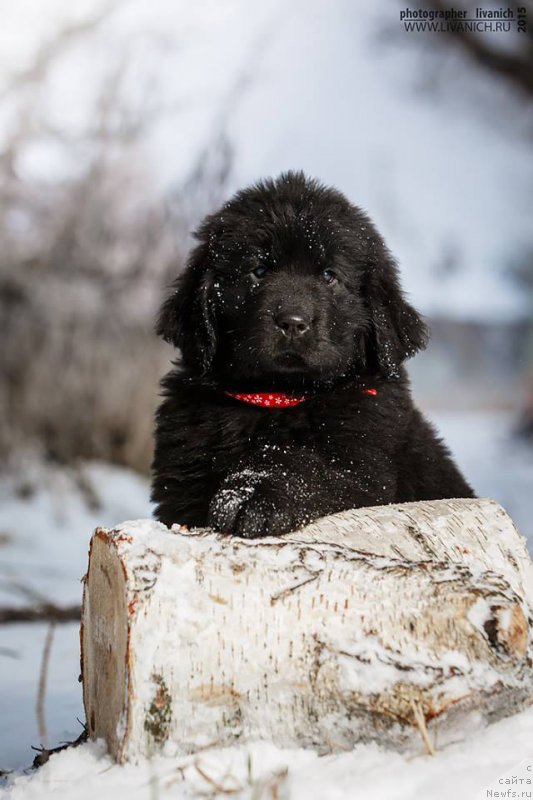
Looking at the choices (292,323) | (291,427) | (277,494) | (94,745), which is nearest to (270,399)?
(291,427)

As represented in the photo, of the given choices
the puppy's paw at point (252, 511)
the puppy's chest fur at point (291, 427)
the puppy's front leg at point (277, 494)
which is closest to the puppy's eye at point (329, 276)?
the puppy's chest fur at point (291, 427)

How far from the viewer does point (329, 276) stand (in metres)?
2.89

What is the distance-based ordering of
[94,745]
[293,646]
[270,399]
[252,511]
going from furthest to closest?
[270,399] → [252,511] → [94,745] → [293,646]

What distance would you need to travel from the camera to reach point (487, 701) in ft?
6.37

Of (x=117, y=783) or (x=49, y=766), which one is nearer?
(x=117, y=783)

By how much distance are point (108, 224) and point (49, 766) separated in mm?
7027

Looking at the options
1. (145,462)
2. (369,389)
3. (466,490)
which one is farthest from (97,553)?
(145,462)

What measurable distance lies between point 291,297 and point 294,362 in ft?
0.64

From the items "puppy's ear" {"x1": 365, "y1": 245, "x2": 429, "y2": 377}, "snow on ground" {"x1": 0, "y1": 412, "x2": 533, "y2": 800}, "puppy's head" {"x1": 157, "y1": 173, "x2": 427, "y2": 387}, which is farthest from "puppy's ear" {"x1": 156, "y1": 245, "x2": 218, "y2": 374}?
"snow on ground" {"x1": 0, "y1": 412, "x2": 533, "y2": 800}

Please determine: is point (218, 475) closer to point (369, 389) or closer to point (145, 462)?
point (369, 389)

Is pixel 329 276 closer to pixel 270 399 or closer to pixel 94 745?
pixel 270 399

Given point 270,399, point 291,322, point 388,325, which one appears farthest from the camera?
point 388,325

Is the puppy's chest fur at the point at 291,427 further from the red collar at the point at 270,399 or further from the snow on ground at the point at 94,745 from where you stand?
the snow on ground at the point at 94,745

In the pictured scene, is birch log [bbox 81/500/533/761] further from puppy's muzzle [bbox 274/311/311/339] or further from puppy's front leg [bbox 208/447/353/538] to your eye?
puppy's muzzle [bbox 274/311/311/339]
